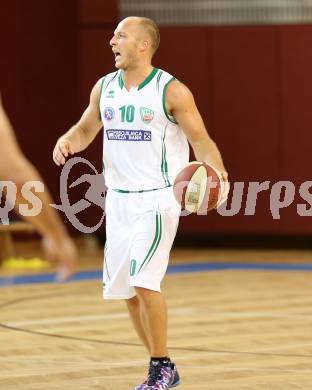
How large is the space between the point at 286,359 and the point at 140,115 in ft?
6.96

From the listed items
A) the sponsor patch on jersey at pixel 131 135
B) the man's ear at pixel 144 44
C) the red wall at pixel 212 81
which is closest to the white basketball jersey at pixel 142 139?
the sponsor patch on jersey at pixel 131 135

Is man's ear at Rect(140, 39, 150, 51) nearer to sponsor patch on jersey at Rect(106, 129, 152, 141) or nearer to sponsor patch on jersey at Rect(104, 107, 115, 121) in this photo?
sponsor patch on jersey at Rect(104, 107, 115, 121)

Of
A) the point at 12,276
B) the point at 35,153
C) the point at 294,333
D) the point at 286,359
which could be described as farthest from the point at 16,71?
the point at 286,359

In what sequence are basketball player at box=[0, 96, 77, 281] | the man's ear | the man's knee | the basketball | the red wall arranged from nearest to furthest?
basketball player at box=[0, 96, 77, 281] → the basketball → the man's knee → the man's ear → the red wall

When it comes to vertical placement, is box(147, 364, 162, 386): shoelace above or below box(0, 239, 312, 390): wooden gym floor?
above

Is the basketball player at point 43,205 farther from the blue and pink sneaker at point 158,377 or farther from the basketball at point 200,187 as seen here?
the blue and pink sneaker at point 158,377

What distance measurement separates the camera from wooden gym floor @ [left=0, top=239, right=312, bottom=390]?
22.3ft

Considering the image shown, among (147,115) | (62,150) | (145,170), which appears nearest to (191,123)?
(147,115)

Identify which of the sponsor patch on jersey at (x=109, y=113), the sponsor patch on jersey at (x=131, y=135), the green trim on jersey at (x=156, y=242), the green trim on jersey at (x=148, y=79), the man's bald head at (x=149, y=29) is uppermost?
the man's bald head at (x=149, y=29)

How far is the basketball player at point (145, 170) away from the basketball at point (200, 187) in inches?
4.9

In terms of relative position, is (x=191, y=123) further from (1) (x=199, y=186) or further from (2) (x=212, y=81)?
(2) (x=212, y=81)

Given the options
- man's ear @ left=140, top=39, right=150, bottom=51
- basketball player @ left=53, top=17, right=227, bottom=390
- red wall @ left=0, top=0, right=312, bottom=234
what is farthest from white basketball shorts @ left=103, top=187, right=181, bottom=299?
A: red wall @ left=0, top=0, right=312, bottom=234

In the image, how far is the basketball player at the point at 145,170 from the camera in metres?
6.18

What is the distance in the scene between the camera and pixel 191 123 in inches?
243
